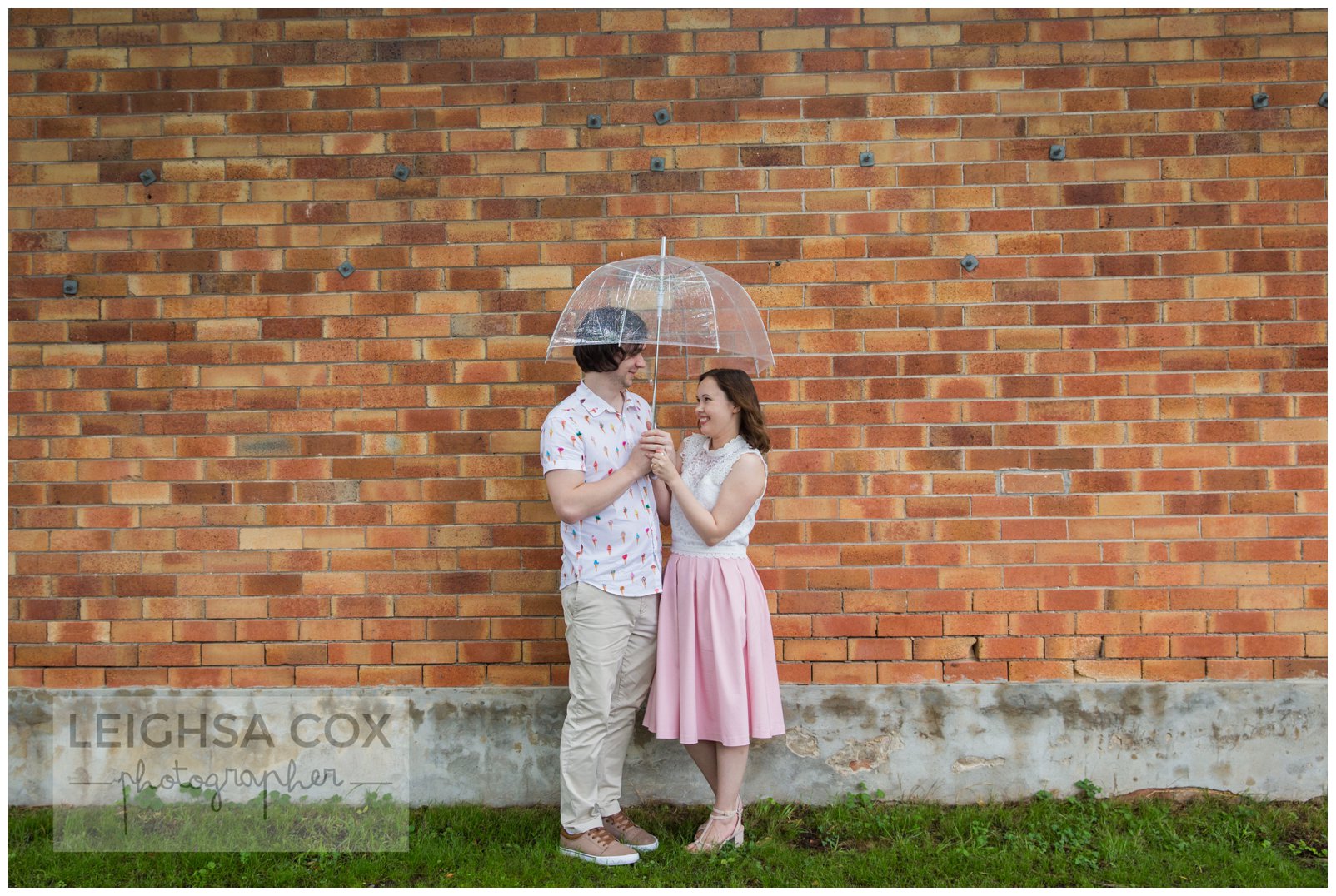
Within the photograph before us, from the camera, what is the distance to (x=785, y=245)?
3.71 m

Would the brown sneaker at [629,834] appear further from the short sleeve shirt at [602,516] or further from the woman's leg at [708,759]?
the short sleeve shirt at [602,516]

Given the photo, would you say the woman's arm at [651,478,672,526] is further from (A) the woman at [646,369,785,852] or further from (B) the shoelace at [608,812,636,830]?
(B) the shoelace at [608,812,636,830]

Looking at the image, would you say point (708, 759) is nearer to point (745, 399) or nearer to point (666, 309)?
point (745, 399)

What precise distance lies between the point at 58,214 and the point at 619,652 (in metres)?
2.84

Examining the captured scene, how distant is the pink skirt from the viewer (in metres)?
3.31

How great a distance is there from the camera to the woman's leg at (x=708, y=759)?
3457mm

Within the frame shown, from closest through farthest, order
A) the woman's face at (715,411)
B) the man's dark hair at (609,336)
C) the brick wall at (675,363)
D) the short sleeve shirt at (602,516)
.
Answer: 1. the man's dark hair at (609,336)
2. the short sleeve shirt at (602,516)
3. the woman's face at (715,411)
4. the brick wall at (675,363)

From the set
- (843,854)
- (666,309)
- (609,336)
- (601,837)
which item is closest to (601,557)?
(609,336)

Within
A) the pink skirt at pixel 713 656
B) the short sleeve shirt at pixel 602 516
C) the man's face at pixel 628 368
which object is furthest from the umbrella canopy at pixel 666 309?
the pink skirt at pixel 713 656

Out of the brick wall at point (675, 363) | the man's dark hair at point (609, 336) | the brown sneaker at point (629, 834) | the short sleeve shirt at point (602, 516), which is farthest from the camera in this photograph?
the brick wall at point (675, 363)

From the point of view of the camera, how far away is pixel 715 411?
332 cm

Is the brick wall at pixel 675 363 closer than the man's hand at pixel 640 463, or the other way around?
the man's hand at pixel 640 463

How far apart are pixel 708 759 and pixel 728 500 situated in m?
0.99

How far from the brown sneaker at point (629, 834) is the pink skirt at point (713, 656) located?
0.40m
